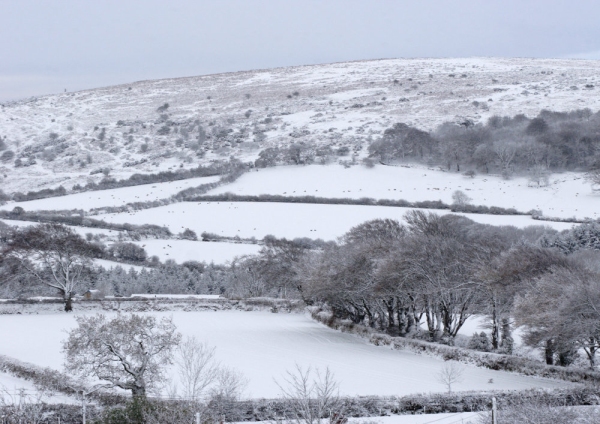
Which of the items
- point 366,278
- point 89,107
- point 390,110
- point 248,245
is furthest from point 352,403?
point 89,107

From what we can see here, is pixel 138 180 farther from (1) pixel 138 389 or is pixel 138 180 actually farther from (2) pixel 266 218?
(1) pixel 138 389

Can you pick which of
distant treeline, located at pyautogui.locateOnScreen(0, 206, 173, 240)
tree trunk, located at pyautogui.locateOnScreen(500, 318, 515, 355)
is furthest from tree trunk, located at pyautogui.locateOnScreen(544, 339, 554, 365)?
distant treeline, located at pyautogui.locateOnScreen(0, 206, 173, 240)

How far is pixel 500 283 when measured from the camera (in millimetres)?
29484

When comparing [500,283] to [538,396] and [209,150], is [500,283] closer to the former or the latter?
[538,396]

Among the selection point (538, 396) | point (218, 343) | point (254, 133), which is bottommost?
point (218, 343)

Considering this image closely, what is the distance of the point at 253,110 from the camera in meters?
135

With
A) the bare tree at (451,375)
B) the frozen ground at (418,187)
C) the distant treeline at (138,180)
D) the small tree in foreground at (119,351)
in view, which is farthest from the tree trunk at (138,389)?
the distant treeline at (138,180)

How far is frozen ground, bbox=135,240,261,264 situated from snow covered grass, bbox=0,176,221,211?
1516 cm

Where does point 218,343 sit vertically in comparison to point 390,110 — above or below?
below

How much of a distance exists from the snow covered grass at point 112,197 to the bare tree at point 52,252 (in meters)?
24.6

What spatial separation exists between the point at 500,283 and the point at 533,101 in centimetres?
9431

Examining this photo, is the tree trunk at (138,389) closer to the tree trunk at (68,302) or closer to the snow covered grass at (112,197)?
the tree trunk at (68,302)

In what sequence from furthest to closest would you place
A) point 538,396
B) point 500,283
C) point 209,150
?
point 209,150
point 500,283
point 538,396

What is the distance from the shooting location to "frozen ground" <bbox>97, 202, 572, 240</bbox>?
61719 mm
